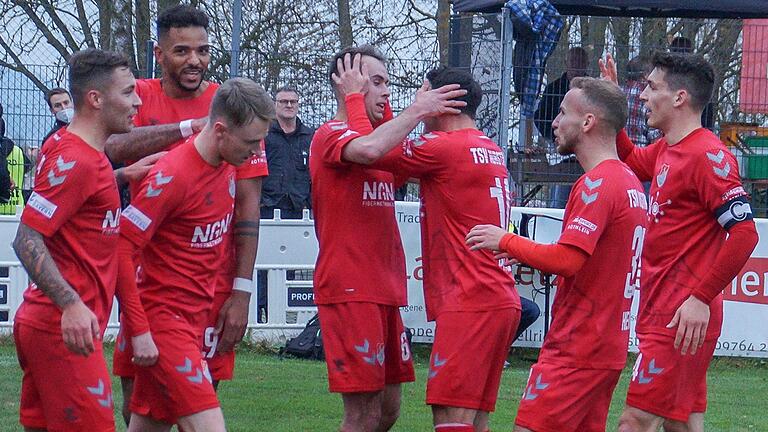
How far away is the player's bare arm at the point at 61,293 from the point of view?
466 cm

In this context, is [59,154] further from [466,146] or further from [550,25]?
[550,25]

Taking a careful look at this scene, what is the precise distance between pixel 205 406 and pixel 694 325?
2.30 meters

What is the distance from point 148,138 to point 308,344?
5309 millimetres

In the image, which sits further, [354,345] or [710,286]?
[354,345]

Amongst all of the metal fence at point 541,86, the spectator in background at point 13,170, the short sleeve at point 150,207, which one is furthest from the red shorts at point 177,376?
the spectator in background at point 13,170

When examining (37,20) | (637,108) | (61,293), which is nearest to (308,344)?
(637,108)

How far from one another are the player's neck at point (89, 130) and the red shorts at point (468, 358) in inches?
74.0

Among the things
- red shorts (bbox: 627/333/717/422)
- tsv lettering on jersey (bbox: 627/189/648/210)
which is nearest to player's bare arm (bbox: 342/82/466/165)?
tsv lettering on jersey (bbox: 627/189/648/210)

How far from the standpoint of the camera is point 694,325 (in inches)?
220

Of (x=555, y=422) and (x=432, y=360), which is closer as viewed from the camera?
(x=555, y=422)

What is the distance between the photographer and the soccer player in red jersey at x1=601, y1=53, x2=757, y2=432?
5598mm

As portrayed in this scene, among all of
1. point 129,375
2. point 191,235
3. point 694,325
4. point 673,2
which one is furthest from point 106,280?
point 673,2

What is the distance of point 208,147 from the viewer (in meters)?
5.38

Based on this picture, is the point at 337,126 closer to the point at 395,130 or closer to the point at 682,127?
the point at 395,130
